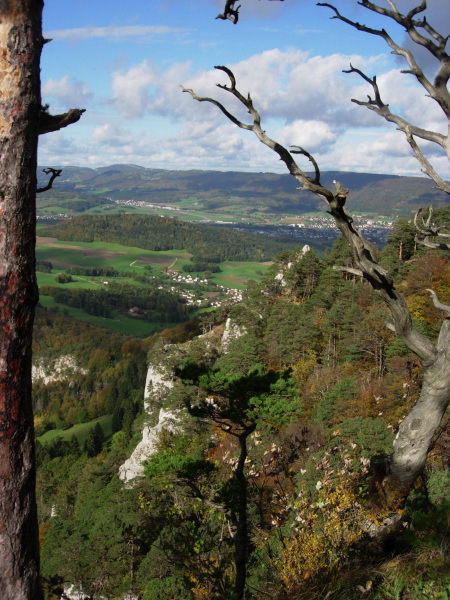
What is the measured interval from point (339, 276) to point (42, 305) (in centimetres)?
10130

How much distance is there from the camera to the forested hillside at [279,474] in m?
5.82

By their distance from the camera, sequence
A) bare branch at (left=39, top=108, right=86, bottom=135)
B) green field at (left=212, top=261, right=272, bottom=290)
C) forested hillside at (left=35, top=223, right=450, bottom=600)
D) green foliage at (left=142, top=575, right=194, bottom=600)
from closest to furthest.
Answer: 1. bare branch at (left=39, top=108, right=86, bottom=135)
2. forested hillside at (left=35, top=223, right=450, bottom=600)
3. green foliage at (left=142, top=575, right=194, bottom=600)
4. green field at (left=212, top=261, right=272, bottom=290)

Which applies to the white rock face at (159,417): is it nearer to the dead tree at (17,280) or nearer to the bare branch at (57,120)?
the dead tree at (17,280)

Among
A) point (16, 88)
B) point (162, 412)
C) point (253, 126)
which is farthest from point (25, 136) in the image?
point (162, 412)

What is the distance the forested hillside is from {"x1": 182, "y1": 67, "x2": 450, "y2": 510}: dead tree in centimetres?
58

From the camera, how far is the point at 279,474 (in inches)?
604

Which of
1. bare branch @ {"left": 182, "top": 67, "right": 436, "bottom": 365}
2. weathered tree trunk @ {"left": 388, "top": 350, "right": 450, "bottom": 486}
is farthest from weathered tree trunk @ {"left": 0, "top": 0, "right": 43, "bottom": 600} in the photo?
weathered tree trunk @ {"left": 388, "top": 350, "right": 450, "bottom": 486}

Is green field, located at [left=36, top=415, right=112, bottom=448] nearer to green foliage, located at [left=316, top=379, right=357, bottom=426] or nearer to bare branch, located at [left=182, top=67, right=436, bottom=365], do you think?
green foliage, located at [left=316, top=379, right=357, bottom=426]

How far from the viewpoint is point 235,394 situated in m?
7.98

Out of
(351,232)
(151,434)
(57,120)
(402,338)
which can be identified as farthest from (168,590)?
(151,434)

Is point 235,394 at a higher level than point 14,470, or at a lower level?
lower

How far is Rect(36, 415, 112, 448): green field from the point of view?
65438 millimetres

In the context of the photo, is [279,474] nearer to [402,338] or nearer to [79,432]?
[402,338]

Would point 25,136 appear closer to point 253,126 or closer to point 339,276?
point 253,126
